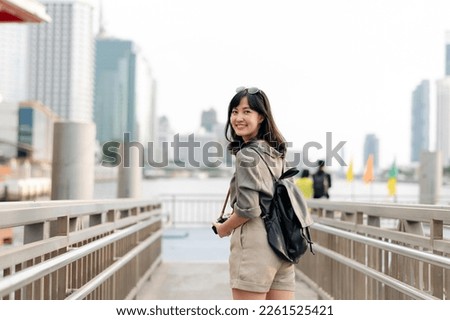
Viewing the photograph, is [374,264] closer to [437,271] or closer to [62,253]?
[437,271]

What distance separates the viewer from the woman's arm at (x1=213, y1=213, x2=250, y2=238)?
211 centimetres

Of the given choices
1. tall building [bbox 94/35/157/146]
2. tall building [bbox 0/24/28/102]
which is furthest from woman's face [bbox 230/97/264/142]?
tall building [bbox 0/24/28/102]

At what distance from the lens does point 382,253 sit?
3.56 meters

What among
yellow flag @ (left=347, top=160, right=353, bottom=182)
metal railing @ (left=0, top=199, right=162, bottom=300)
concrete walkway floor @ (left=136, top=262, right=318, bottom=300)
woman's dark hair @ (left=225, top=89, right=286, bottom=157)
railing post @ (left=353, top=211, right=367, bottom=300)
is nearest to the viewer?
metal railing @ (left=0, top=199, right=162, bottom=300)

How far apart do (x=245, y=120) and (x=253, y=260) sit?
20.6 inches

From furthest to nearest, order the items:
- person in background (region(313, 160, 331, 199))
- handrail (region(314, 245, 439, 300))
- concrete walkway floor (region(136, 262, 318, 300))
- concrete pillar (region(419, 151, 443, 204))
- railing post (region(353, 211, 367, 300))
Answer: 1. concrete pillar (region(419, 151, 443, 204))
2. person in background (region(313, 160, 331, 199))
3. concrete walkway floor (region(136, 262, 318, 300))
4. railing post (region(353, 211, 367, 300))
5. handrail (region(314, 245, 439, 300))

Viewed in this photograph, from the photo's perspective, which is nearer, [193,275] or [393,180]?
[193,275]

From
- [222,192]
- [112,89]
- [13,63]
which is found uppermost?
[13,63]

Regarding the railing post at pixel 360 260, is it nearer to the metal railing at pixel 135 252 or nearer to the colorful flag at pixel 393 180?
the metal railing at pixel 135 252

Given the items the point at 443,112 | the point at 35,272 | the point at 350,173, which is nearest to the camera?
the point at 35,272

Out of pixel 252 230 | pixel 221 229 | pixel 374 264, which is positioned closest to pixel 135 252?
pixel 374 264

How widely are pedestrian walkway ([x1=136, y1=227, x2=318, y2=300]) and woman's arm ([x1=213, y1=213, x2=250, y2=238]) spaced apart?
11.7 ft

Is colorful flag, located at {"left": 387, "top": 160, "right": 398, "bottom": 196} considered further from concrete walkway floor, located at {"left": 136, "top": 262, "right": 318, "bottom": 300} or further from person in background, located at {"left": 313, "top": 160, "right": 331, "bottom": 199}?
concrete walkway floor, located at {"left": 136, "top": 262, "right": 318, "bottom": 300}
